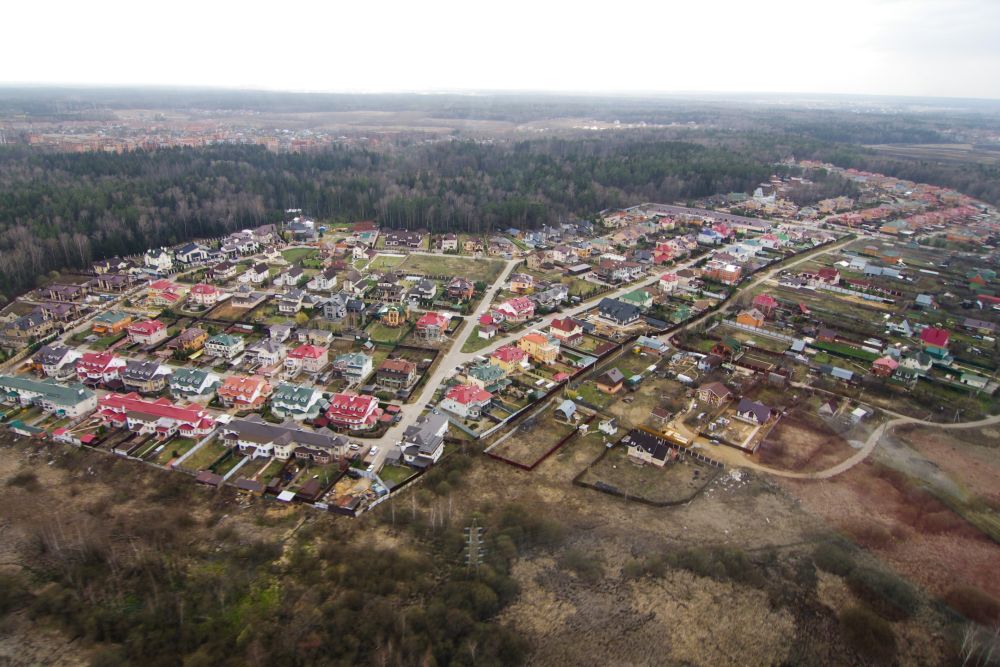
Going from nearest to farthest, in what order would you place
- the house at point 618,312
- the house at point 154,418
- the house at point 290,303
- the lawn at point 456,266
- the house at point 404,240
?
the house at point 154,418
the house at point 618,312
the house at point 290,303
the lawn at point 456,266
the house at point 404,240

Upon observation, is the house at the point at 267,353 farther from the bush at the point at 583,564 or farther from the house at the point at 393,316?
the bush at the point at 583,564

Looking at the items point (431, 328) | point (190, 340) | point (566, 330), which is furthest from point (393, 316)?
point (190, 340)

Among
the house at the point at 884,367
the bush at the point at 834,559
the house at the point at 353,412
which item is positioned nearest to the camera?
the bush at the point at 834,559

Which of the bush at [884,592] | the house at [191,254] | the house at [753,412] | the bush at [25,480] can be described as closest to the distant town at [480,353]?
the house at [753,412]

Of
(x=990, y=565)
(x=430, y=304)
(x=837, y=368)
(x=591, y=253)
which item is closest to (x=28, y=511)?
(x=430, y=304)

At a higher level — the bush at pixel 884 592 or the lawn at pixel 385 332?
the lawn at pixel 385 332

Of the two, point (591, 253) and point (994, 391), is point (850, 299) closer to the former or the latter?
point (994, 391)
